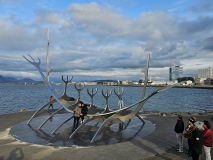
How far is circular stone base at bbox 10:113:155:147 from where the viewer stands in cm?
1162

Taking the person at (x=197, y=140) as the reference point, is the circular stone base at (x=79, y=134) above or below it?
below

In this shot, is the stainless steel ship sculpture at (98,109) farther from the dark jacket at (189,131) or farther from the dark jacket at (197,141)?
the dark jacket at (197,141)

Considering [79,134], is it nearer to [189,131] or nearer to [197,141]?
[189,131]

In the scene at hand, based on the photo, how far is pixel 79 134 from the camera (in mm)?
13297

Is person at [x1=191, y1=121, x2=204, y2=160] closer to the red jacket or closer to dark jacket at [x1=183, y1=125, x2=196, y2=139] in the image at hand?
the red jacket

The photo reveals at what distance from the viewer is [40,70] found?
53.8 ft

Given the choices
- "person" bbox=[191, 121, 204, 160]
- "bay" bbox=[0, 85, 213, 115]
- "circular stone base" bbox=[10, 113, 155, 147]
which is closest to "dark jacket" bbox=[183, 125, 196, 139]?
"person" bbox=[191, 121, 204, 160]

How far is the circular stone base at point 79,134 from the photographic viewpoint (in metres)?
11.6

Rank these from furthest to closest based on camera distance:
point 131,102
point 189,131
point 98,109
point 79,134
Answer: point 131,102 < point 98,109 < point 79,134 < point 189,131

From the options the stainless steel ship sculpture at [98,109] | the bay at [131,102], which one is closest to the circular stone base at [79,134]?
the stainless steel ship sculpture at [98,109]

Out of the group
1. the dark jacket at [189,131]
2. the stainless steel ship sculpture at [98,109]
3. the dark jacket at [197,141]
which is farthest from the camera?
the stainless steel ship sculpture at [98,109]

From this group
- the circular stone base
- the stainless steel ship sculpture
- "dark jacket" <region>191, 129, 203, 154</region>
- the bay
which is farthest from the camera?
the bay

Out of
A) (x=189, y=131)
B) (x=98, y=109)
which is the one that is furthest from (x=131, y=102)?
(x=189, y=131)

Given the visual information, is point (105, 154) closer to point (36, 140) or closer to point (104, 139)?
point (104, 139)
